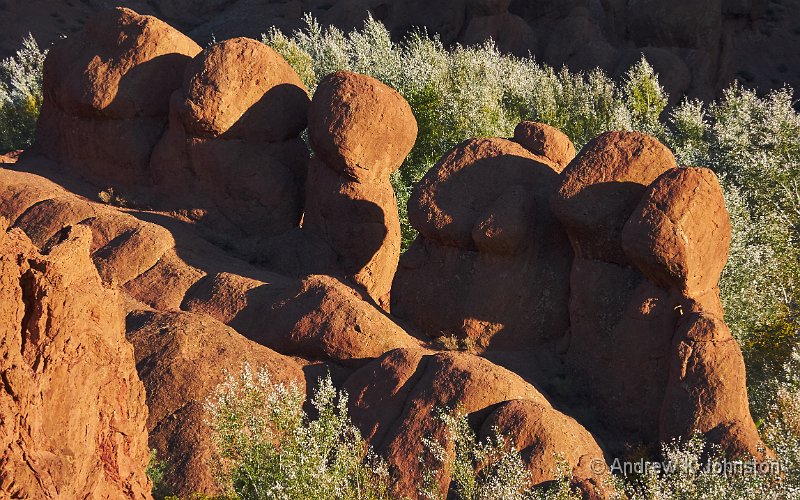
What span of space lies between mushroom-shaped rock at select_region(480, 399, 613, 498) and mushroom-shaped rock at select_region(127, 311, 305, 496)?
8.53ft

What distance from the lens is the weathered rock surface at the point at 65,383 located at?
8516mm

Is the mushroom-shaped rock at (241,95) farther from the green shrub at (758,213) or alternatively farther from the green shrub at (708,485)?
the green shrub at (708,485)

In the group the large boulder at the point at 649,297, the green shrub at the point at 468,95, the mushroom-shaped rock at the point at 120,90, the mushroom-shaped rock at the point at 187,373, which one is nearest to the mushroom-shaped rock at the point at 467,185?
the large boulder at the point at 649,297

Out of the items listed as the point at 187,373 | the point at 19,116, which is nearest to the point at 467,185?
the point at 187,373

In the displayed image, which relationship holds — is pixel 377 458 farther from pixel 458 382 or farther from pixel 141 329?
pixel 141 329

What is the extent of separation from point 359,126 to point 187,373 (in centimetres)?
604

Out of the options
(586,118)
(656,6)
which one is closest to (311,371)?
(586,118)

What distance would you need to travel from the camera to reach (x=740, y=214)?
2033 cm

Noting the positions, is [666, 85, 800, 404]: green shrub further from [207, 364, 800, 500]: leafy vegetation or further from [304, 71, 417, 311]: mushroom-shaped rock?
[304, 71, 417, 311]: mushroom-shaped rock

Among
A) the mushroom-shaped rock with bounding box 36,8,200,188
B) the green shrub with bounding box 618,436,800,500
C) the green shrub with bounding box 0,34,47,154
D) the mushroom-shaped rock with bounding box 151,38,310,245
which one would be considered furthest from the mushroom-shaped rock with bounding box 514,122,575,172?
the green shrub with bounding box 0,34,47,154

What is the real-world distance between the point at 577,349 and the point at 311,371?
135 inches

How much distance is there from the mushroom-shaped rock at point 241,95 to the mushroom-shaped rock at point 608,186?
22.6ft

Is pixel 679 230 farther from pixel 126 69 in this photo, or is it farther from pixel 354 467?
pixel 126 69

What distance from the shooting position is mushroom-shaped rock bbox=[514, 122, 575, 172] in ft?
53.5
